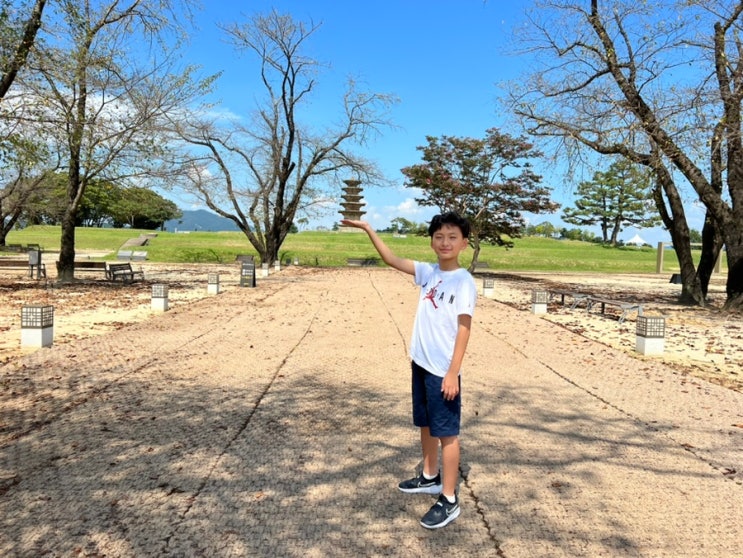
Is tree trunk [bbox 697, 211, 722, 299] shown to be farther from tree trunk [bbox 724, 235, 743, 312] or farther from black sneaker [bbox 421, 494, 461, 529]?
black sneaker [bbox 421, 494, 461, 529]

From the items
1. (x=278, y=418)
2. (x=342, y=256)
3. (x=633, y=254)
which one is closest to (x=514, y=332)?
(x=278, y=418)

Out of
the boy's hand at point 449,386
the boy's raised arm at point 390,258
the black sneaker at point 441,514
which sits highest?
the boy's raised arm at point 390,258

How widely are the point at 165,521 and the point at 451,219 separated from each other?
2.02 metres

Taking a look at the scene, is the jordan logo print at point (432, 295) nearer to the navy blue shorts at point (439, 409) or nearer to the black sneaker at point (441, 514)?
the navy blue shorts at point (439, 409)

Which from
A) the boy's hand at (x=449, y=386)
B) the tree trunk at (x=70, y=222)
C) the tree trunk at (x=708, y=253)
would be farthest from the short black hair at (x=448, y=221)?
the tree trunk at (x=70, y=222)

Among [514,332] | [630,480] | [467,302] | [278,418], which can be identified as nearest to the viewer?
[467,302]

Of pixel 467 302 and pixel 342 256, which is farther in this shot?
pixel 342 256

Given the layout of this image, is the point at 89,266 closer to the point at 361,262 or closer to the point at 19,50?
the point at 19,50

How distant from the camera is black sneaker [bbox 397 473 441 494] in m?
3.11

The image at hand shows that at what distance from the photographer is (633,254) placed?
169 feet

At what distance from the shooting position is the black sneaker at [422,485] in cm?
311

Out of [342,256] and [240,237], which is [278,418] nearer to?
[342,256]

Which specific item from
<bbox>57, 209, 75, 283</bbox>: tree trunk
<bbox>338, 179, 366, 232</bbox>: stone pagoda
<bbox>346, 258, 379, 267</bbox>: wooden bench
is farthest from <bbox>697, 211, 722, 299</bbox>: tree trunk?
<bbox>338, 179, 366, 232</bbox>: stone pagoda

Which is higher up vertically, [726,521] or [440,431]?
[440,431]
